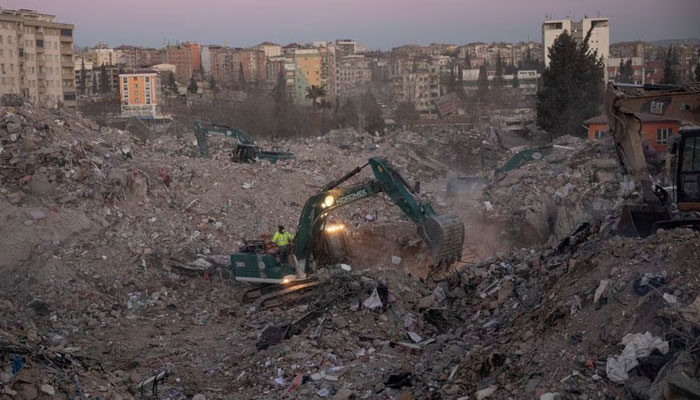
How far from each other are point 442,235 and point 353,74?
93895 millimetres

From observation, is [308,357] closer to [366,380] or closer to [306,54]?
[366,380]

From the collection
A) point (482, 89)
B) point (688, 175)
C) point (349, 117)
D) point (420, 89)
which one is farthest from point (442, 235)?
point (420, 89)

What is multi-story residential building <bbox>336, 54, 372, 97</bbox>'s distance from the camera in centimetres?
9769

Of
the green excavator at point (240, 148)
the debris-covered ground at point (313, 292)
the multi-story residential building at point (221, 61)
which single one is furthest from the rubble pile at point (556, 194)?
the multi-story residential building at point (221, 61)

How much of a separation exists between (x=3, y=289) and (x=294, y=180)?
10.3 meters

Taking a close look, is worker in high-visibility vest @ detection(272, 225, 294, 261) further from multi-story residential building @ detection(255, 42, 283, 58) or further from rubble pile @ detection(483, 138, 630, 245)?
multi-story residential building @ detection(255, 42, 283, 58)

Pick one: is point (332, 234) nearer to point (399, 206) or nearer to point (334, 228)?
point (334, 228)

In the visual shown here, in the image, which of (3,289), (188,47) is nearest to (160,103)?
(188,47)

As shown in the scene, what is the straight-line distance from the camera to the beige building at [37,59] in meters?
47.0

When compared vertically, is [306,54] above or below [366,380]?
above

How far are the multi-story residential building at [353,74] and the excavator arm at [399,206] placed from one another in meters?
82.1

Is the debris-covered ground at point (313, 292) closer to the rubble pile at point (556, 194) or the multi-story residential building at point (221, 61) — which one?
the rubble pile at point (556, 194)

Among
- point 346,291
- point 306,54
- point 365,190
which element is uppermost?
point 306,54

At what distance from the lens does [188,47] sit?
107250mm
